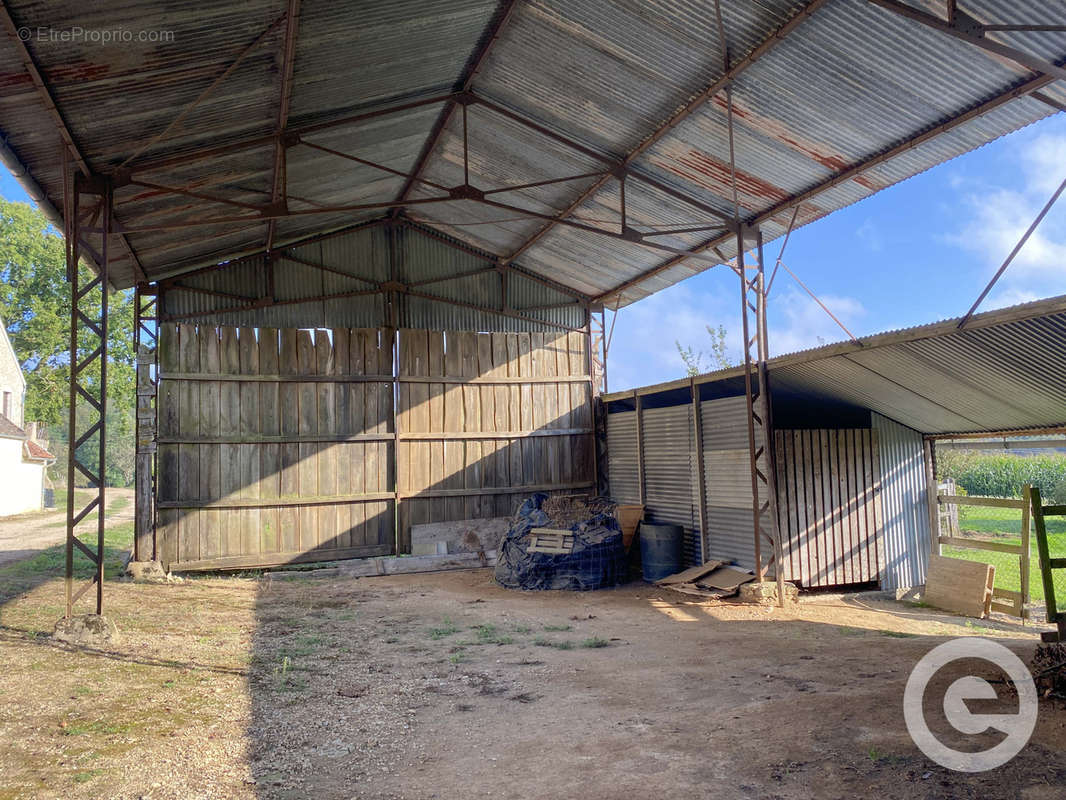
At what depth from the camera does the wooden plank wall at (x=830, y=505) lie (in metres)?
11.2

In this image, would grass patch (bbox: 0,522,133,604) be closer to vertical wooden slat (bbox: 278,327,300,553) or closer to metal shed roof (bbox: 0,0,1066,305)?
vertical wooden slat (bbox: 278,327,300,553)

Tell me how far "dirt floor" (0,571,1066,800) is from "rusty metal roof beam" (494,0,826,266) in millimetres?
6114

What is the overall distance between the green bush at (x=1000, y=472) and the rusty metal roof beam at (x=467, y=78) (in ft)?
60.4

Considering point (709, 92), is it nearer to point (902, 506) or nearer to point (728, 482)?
point (728, 482)

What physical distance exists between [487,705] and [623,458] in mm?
9395

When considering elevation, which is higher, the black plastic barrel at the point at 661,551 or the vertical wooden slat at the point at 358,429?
the vertical wooden slat at the point at 358,429

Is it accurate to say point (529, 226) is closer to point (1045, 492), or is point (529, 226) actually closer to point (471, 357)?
point (471, 357)

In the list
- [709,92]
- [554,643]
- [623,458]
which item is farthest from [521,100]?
[623,458]

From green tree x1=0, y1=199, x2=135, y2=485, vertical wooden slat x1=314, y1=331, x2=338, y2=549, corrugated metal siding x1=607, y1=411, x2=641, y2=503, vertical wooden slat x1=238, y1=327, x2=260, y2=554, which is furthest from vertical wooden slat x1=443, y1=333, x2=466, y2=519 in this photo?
green tree x1=0, y1=199, x2=135, y2=485

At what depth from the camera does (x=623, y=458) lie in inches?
600

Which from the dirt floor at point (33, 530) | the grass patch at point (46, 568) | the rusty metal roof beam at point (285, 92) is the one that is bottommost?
the grass patch at point (46, 568)

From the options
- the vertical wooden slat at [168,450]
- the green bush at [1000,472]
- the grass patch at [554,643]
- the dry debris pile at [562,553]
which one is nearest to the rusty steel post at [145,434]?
the vertical wooden slat at [168,450]

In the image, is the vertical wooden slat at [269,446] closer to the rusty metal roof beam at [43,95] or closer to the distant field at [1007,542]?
the rusty metal roof beam at [43,95]

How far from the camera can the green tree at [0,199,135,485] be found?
3266 cm
